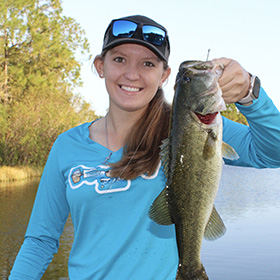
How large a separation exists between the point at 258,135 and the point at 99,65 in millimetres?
1173

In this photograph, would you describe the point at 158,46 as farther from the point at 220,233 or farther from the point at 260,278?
the point at 260,278

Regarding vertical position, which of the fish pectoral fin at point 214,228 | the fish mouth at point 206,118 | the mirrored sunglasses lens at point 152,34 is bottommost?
the fish pectoral fin at point 214,228

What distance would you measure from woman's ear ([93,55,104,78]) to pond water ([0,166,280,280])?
31.9 ft

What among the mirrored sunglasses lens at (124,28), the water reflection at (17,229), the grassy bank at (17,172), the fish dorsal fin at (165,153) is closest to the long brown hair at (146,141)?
the mirrored sunglasses lens at (124,28)

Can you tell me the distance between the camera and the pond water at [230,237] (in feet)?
43.5

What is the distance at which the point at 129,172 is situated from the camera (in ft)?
8.20

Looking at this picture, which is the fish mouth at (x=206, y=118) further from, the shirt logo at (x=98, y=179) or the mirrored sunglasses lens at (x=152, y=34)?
the mirrored sunglasses lens at (x=152, y=34)

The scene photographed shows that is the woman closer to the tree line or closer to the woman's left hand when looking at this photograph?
the woman's left hand

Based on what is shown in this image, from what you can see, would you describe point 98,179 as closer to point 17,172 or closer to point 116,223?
point 116,223

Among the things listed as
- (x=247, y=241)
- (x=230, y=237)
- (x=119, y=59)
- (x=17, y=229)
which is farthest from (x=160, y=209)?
(x=230, y=237)

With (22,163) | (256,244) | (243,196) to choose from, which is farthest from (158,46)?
(22,163)

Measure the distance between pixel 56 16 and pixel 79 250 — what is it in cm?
3518

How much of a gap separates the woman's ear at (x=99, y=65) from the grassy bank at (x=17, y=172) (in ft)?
84.5

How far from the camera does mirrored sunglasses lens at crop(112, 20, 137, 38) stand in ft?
8.46
